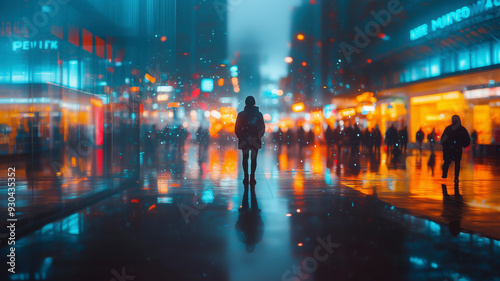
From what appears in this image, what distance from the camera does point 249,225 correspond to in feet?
22.3

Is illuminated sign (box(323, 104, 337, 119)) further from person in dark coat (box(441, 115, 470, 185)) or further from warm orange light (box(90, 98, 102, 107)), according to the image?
person in dark coat (box(441, 115, 470, 185))

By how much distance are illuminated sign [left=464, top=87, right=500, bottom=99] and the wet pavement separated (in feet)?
74.9

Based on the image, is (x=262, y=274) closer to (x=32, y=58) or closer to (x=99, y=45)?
(x=32, y=58)

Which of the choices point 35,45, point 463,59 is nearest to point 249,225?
point 35,45

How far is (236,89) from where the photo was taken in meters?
86.5

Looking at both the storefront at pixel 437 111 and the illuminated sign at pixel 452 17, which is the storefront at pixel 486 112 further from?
the illuminated sign at pixel 452 17

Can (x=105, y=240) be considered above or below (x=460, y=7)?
below

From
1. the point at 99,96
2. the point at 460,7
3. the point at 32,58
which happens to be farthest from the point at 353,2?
the point at 32,58

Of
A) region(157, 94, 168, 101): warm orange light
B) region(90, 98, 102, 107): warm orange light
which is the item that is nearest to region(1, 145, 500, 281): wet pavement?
region(90, 98, 102, 107): warm orange light

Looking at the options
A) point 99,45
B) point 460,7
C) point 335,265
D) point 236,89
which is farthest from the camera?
point 236,89

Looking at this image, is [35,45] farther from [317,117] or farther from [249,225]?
[317,117]

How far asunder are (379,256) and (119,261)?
8.92 ft

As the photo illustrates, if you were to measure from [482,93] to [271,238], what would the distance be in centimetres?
3023

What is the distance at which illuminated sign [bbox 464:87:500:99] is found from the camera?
3036 centimetres
